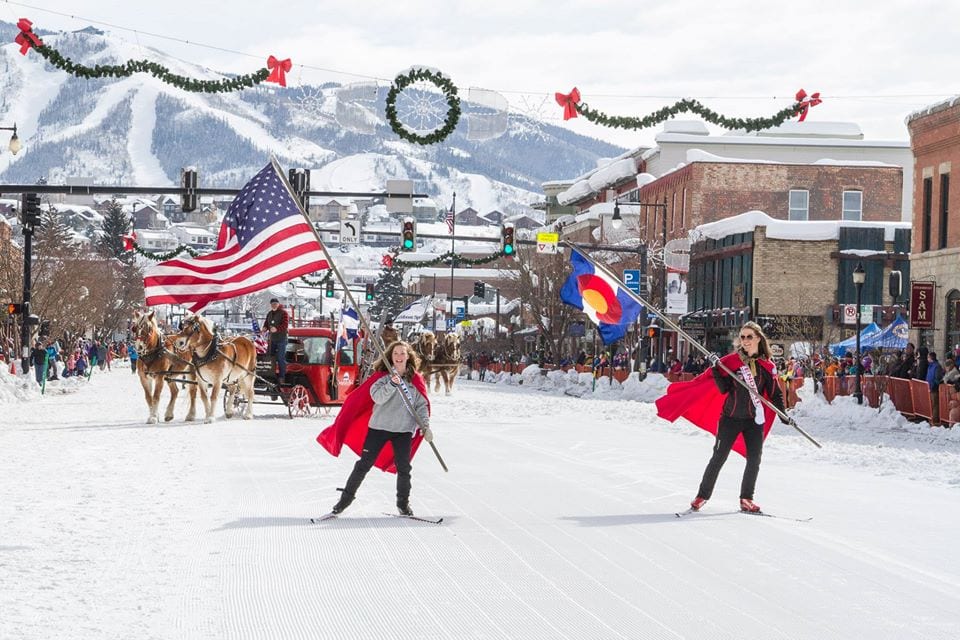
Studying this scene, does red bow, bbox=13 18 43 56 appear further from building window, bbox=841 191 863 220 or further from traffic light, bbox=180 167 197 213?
building window, bbox=841 191 863 220

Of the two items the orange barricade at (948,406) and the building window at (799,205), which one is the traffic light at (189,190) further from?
the building window at (799,205)

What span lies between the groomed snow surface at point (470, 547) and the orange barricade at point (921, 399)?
8886 mm

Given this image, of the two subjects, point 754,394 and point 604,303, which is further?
point 604,303

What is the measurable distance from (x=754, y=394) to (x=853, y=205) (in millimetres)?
63755

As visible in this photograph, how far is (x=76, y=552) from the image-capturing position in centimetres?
1019

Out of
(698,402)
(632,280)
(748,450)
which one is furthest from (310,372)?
(632,280)

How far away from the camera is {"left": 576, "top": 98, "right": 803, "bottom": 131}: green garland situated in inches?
1195

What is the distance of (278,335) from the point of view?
90.7ft

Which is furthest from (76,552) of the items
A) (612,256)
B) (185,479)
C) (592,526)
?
(612,256)

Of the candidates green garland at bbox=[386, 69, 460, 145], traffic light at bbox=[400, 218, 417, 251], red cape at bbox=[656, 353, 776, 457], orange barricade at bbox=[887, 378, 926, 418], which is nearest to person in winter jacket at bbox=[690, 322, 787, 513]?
red cape at bbox=[656, 353, 776, 457]

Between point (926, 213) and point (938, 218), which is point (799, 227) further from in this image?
point (938, 218)

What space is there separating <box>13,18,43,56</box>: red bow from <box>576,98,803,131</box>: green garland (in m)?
11.0

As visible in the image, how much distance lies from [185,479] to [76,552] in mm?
5457

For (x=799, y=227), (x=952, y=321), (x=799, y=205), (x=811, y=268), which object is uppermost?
(x=799, y=205)
